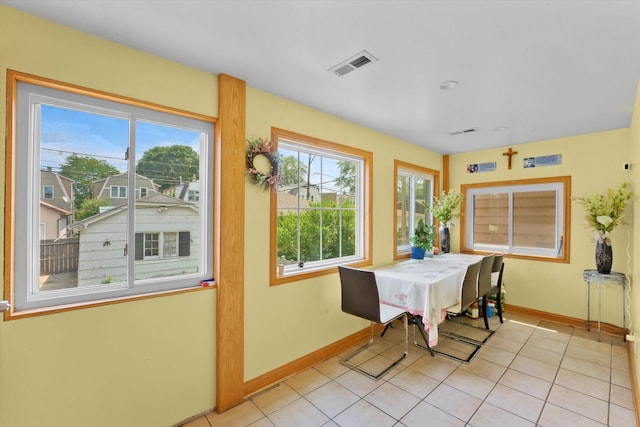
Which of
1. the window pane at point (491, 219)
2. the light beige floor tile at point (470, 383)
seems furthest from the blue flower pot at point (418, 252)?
the light beige floor tile at point (470, 383)

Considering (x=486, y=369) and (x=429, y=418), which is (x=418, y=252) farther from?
(x=429, y=418)

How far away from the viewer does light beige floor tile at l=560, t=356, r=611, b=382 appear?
2441mm

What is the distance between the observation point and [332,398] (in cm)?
219

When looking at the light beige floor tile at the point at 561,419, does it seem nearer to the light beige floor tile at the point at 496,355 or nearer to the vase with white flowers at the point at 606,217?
the light beige floor tile at the point at 496,355

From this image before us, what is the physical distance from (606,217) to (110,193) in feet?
14.7

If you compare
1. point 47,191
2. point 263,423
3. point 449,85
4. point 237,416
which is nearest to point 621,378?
point 449,85

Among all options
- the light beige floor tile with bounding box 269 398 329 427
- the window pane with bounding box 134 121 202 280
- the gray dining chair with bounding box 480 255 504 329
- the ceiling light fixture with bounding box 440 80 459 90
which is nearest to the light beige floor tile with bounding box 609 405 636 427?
the gray dining chair with bounding box 480 255 504 329

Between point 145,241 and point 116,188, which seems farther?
point 145,241

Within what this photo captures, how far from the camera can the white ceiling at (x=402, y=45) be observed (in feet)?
4.55

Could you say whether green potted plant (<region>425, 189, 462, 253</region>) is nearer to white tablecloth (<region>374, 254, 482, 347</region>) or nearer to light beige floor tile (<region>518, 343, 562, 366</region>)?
white tablecloth (<region>374, 254, 482, 347</region>)

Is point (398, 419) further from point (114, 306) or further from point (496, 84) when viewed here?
point (496, 84)

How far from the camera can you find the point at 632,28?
1502 millimetres

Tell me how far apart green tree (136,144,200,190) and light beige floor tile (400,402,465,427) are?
2.27 metres

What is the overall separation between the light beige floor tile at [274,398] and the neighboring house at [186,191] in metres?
1.57
